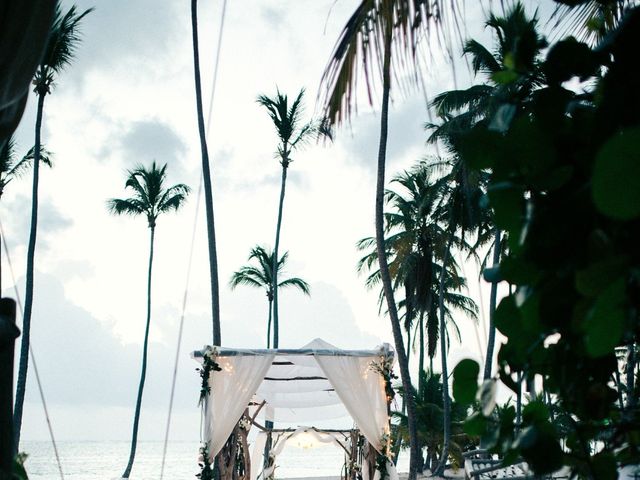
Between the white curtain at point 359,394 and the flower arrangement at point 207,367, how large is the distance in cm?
122

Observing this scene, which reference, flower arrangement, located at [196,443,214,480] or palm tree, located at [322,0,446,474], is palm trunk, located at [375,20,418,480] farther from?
palm tree, located at [322,0,446,474]

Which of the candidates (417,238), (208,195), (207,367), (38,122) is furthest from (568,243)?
(417,238)

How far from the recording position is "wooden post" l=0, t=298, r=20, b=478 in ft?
2.85

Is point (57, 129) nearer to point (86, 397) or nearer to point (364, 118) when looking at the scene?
point (364, 118)

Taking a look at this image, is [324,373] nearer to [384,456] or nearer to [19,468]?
[384,456]

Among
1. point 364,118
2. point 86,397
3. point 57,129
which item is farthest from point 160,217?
point 86,397

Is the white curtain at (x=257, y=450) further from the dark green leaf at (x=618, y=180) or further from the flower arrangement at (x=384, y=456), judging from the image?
the dark green leaf at (x=618, y=180)

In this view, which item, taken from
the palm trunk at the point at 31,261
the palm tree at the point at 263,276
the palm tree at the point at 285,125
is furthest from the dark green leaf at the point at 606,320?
the palm tree at the point at 263,276

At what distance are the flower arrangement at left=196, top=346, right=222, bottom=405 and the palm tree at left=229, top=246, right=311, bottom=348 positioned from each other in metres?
12.5

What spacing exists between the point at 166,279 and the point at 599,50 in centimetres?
1858

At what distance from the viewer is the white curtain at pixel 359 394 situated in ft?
28.5

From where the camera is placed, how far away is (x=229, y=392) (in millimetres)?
8547

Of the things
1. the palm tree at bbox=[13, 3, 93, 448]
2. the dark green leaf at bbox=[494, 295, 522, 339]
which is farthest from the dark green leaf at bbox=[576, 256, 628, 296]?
the palm tree at bbox=[13, 3, 93, 448]

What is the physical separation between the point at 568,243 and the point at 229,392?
8.39m
